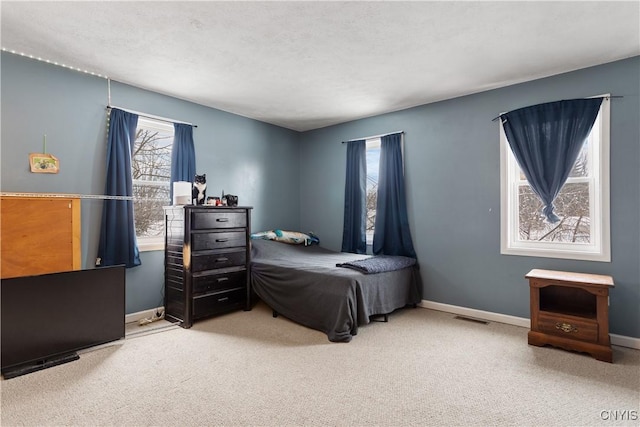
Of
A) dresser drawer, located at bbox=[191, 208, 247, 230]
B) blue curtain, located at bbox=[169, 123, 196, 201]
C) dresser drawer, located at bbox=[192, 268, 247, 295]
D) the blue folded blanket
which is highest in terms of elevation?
blue curtain, located at bbox=[169, 123, 196, 201]

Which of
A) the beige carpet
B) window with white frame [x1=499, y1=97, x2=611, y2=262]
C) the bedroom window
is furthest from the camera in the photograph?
the bedroom window

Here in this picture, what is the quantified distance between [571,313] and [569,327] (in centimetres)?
16

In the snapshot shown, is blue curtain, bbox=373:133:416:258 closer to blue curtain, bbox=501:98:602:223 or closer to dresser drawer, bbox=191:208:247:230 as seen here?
blue curtain, bbox=501:98:602:223

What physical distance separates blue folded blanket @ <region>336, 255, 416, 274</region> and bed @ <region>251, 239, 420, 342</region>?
0.05m

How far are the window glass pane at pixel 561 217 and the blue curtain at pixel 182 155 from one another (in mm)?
3716

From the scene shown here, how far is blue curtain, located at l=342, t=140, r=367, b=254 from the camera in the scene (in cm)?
463

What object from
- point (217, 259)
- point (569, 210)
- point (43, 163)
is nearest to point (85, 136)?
point (43, 163)

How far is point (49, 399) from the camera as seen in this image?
2020 millimetres

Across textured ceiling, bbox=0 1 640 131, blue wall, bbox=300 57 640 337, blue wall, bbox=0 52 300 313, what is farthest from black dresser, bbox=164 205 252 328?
blue wall, bbox=300 57 640 337

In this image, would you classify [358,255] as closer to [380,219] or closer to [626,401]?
[380,219]

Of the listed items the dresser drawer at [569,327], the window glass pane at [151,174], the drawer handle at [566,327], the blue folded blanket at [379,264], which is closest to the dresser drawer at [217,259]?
the window glass pane at [151,174]

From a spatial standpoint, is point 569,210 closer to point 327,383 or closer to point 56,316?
point 327,383

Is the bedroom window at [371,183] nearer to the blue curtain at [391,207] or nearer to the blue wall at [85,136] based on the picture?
the blue curtain at [391,207]

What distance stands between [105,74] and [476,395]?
4.13 m
